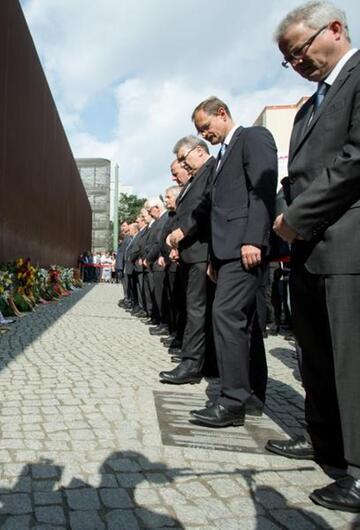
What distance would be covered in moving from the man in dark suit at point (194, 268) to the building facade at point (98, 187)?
3582cm

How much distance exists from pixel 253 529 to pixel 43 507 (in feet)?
2.51

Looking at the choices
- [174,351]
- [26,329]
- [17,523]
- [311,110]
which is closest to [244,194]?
[311,110]

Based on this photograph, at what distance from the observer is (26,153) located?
10781 millimetres

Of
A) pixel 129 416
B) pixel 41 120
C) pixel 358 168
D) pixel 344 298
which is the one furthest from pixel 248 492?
pixel 41 120

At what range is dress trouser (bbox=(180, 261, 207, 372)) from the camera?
4.09 metres

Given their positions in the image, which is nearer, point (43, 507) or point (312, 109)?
point (43, 507)

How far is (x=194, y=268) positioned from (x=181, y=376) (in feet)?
2.79

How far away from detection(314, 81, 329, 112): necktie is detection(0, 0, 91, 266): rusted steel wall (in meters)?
7.23

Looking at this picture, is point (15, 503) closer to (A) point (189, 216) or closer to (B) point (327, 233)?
(B) point (327, 233)

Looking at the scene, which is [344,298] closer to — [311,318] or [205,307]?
[311,318]

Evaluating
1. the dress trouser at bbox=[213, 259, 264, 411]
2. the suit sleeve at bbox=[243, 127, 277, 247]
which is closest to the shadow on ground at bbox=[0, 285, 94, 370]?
the dress trouser at bbox=[213, 259, 264, 411]

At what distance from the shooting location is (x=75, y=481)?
2162 mm

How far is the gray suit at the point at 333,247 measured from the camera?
6.70 feet

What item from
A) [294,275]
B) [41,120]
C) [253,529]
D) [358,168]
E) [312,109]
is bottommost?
[253,529]
